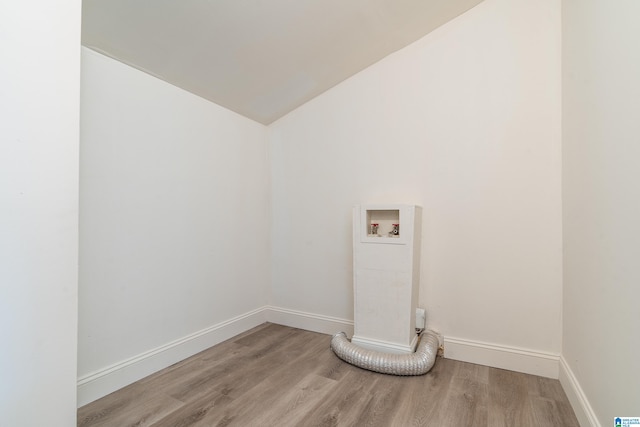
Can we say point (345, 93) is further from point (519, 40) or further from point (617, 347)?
point (617, 347)

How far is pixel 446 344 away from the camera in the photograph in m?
2.16

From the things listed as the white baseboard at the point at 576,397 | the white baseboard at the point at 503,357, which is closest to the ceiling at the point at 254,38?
the white baseboard at the point at 503,357

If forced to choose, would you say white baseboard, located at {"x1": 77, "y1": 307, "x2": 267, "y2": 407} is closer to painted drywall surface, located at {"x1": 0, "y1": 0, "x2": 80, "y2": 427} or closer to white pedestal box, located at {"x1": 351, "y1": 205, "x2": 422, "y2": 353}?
painted drywall surface, located at {"x1": 0, "y1": 0, "x2": 80, "y2": 427}

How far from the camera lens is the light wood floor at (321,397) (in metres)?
1.48

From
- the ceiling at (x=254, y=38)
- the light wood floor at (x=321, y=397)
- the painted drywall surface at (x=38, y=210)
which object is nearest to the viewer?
the painted drywall surface at (x=38, y=210)

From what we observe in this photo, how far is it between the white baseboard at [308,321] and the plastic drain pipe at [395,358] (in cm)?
43

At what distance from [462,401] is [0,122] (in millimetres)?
2424

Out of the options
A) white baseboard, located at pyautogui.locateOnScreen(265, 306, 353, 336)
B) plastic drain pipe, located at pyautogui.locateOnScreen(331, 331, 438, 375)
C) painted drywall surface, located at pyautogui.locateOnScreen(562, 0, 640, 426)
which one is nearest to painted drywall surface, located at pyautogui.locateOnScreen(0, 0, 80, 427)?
plastic drain pipe, located at pyautogui.locateOnScreen(331, 331, 438, 375)

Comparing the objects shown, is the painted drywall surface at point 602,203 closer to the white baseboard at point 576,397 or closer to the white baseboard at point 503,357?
the white baseboard at point 576,397

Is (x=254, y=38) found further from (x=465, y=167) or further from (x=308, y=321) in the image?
(x=308, y=321)

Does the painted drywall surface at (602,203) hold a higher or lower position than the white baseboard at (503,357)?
higher

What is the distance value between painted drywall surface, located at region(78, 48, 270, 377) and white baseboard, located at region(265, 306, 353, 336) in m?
0.34

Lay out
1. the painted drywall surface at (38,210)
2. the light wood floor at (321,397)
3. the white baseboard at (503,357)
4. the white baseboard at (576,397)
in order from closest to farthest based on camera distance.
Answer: the painted drywall surface at (38,210) < the white baseboard at (576,397) < the light wood floor at (321,397) < the white baseboard at (503,357)

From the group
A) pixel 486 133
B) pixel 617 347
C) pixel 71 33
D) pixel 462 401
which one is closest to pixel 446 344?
pixel 462 401
